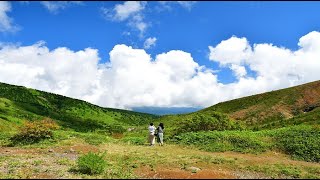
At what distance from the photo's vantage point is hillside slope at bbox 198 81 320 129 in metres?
81.4

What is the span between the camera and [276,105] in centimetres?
8769

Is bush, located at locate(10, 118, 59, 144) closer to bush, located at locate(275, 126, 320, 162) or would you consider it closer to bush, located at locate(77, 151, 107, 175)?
bush, located at locate(77, 151, 107, 175)

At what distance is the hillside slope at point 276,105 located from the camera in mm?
81406

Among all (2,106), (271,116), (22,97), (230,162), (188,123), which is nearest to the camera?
(230,162)

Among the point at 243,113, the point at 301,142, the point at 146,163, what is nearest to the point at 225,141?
the point at 301,142

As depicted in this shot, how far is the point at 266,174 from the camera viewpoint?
27906 millimetres

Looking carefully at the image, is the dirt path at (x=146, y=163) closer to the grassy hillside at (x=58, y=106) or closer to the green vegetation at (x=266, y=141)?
the green vegetation at (x=266, y=141)

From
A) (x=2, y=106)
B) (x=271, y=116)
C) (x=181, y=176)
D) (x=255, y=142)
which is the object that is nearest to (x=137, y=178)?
(x=181, y=176)

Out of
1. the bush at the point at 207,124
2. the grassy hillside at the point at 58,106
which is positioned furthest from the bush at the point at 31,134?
the grassy hillside at the point at 58,106

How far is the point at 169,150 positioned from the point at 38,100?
118 m

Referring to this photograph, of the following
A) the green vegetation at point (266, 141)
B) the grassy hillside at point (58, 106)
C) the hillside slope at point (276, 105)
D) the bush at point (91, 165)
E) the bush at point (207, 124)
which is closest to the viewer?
the bush at point (91, 165)

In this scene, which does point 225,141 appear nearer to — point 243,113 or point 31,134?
point 31,134

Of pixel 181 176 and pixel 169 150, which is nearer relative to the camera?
pixel 181 176

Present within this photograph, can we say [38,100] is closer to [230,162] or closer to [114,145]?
[114,145]
